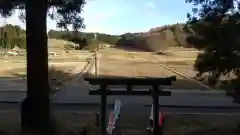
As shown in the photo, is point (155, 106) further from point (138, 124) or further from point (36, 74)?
point (138, 124)

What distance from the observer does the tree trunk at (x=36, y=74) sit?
10703mm

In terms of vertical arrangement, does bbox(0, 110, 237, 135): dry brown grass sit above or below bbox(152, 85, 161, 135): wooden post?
below

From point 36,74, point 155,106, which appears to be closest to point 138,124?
point 155,106

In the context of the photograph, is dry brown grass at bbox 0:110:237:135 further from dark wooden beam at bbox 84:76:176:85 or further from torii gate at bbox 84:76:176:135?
dark wooden beam at bbox 84:76:176:85

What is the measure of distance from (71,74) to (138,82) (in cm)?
2705

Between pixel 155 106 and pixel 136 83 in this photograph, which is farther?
pixel 155 106

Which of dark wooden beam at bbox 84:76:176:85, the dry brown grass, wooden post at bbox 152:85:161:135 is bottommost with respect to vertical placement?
the dry brown grass

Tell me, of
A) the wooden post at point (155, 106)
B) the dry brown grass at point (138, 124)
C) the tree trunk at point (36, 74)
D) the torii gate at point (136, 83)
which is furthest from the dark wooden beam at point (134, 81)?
the dry brown grass at point (138, 124)

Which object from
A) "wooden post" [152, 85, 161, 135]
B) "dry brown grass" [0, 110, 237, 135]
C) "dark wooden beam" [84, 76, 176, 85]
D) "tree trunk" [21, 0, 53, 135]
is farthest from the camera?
"dry brown grass" [0, 110, 237, 135]

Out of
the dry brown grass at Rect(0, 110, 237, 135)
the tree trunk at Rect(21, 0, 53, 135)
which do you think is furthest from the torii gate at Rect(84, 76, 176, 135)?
the dry brown grass at Rect(0, 110, 237, 135)

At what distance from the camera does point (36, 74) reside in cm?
1079

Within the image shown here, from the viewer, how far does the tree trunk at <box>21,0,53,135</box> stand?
1070cm

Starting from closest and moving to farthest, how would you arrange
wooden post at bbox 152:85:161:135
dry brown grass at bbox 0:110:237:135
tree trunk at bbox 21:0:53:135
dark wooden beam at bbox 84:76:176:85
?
dark wooden beam at bbox 84:76:176:85 → wooden post at bbox 152:85:161:135 → tree trunk at bbox 21:0:53:135 → dry brown grass at bbox 0:110:237:135

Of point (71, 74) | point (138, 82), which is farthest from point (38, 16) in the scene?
point (71, 74)
